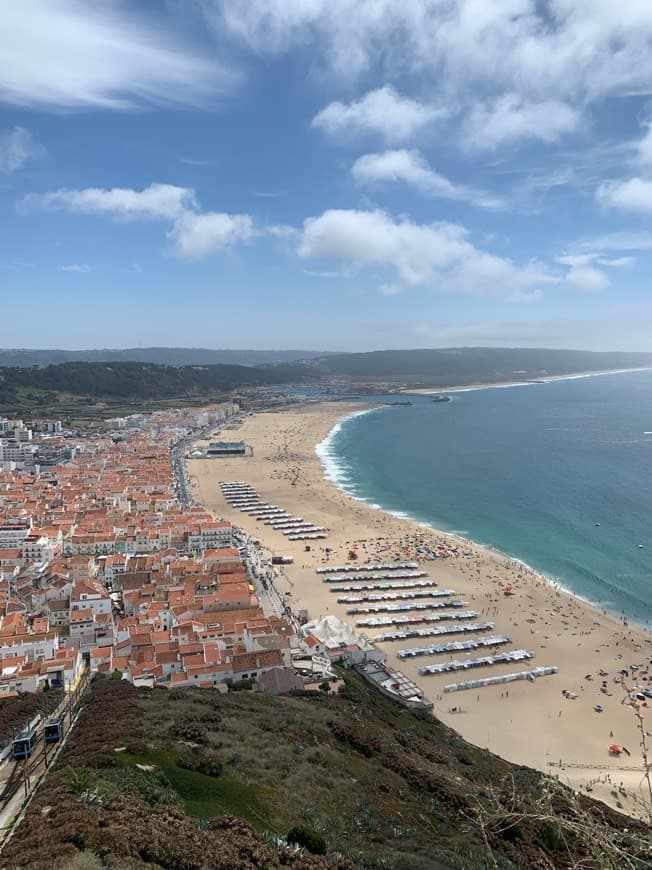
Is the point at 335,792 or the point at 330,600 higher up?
the point at 335,792

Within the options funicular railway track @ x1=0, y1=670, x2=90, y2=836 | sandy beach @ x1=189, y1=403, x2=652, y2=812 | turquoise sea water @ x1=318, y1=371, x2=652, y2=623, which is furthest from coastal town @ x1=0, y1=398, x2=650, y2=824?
funicular railway track @ x1=0, y1=670, x2=90, y2=836

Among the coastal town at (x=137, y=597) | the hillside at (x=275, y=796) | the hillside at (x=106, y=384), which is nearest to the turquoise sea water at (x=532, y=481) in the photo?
the coastal town at (x=137, y=597)

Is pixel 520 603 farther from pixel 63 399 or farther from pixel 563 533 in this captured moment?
pixel 63 399

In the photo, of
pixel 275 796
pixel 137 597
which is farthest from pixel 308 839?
pixel 137 597

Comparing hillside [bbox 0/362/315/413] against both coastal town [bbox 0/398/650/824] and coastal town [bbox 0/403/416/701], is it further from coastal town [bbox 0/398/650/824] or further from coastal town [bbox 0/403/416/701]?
coastal town [bbox 0/398/650/824]

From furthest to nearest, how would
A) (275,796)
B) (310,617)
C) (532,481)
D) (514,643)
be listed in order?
(532,481) < (310,617) < (514,643) < (275,796)

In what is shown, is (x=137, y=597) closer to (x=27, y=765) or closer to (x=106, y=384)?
(x=27, y=765)

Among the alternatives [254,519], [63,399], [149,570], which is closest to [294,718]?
[149,570]
